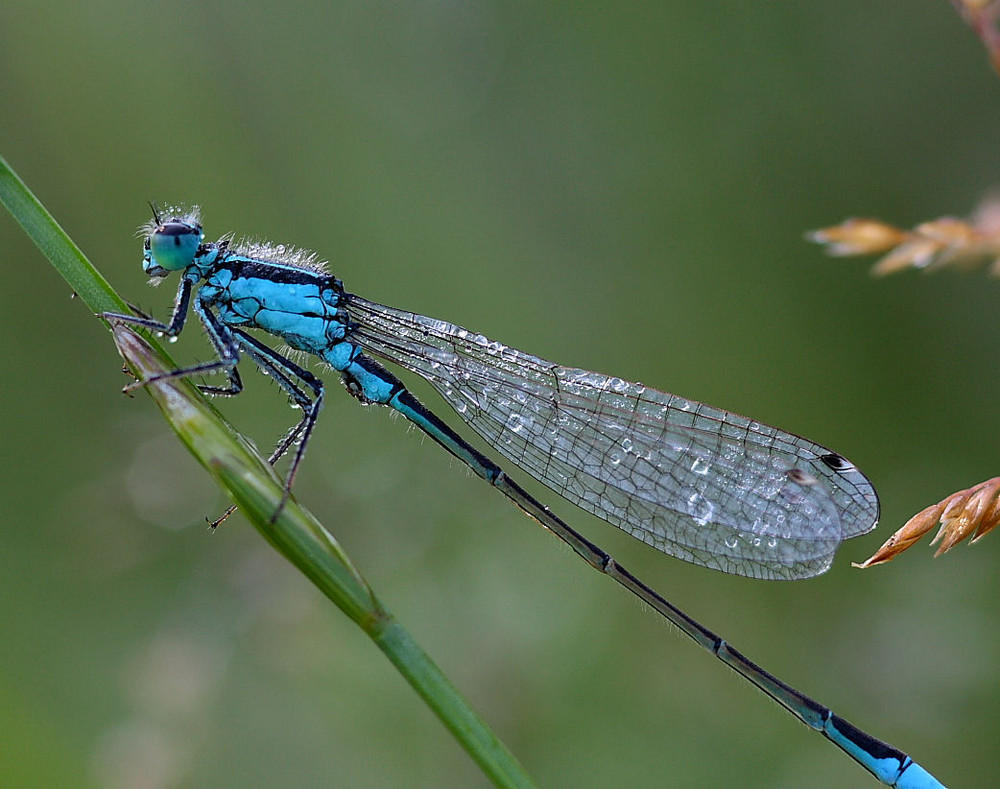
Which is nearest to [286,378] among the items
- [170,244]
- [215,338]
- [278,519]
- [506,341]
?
[215,338]

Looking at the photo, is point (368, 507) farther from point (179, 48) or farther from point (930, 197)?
point (930, 197)

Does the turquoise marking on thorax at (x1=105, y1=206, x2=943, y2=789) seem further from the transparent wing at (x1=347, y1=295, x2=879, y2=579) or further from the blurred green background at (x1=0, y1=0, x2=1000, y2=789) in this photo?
the blurred green background at (x1=0, y1=0, x2=1000, y2=789)

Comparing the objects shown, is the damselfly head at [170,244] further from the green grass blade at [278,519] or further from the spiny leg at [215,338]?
the green grass blade at [278,519]

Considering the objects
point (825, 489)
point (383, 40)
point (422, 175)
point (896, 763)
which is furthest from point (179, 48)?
point (896, 763)

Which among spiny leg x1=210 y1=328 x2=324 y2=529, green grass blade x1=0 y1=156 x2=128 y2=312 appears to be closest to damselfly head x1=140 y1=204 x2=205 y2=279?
spiny leg x1=210 y1=328 x2=324 y2=529

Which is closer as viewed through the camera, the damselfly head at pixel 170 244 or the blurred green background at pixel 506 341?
the damselfly head at pixel 170 244

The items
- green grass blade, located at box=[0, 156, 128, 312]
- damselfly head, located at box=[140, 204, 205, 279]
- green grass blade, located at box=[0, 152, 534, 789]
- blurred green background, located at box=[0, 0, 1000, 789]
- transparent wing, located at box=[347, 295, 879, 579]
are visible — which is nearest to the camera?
green grass blade, located at box=[0, 152, 534, 789]

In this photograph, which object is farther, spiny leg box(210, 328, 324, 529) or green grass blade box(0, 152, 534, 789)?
spiny leg box(210, 328, 324, 529)

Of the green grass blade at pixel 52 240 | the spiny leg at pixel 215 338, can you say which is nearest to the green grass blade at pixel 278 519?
the green grass blade at pixel 52 240
